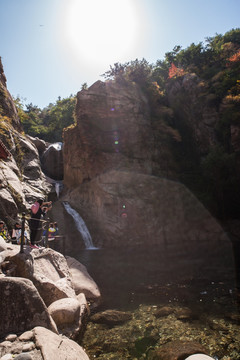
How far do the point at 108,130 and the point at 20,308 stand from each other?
21.6 metres

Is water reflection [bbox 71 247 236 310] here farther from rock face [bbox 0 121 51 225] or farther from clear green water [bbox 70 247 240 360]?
rock face [bbox 0 121 51 225]

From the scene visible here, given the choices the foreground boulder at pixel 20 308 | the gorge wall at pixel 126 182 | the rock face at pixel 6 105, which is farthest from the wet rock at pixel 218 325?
the rock face at pixel 6 105

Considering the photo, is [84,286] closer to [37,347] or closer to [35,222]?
[35,222]

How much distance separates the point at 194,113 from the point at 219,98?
3086 millimetres

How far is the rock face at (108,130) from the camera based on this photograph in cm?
2406

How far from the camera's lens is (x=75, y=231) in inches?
813

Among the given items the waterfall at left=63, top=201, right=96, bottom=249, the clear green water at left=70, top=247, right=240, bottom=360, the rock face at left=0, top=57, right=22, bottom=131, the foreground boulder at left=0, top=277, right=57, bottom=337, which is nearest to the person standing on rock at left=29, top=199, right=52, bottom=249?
the foreground boulder at left=0, top=277, right=57, bottom=337

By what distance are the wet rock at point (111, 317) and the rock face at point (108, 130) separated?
16727mm

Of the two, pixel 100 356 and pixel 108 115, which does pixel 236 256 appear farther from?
pixel 108 115

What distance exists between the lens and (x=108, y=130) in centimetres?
2498

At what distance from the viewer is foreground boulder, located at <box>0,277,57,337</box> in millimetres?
4711

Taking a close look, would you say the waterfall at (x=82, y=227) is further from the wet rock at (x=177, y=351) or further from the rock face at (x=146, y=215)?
the wet rock at (x=177, y=351)

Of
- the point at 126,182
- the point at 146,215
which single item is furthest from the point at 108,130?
the point at 146,215

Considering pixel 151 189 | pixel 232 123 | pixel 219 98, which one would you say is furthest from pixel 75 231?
pixel 219 98
